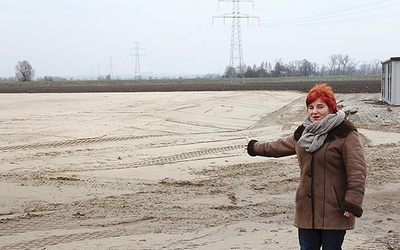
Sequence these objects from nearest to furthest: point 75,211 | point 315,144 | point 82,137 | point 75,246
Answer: point 315,144, point 75,246, point 75,211, point 82,137

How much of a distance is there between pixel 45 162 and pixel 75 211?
413 centimetres

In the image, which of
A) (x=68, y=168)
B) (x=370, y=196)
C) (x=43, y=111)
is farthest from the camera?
(x=43, y=111)

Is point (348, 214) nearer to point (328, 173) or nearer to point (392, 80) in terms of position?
point (328, 173)

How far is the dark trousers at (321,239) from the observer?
3.68m

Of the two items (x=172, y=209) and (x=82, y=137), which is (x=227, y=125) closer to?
(x=82, y=137)

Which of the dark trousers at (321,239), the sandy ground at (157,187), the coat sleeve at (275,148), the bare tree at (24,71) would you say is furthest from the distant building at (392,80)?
the bare tree at (24,71)

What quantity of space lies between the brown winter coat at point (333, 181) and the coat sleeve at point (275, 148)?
0.22 m

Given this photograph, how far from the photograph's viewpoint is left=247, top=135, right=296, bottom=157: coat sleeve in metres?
4.01

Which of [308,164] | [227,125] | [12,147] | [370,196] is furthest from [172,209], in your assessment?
[227,125]

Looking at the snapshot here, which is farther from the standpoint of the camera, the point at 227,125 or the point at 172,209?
the point at 227,125

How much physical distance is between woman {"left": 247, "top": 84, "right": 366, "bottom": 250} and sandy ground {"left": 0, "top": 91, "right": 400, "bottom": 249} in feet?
7.22

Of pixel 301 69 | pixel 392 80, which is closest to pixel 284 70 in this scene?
pixel 301 69

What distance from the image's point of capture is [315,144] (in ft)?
11.8

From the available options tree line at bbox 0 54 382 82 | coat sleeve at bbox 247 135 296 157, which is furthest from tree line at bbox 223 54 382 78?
coat sleeve at bbox 247 135 296 157
